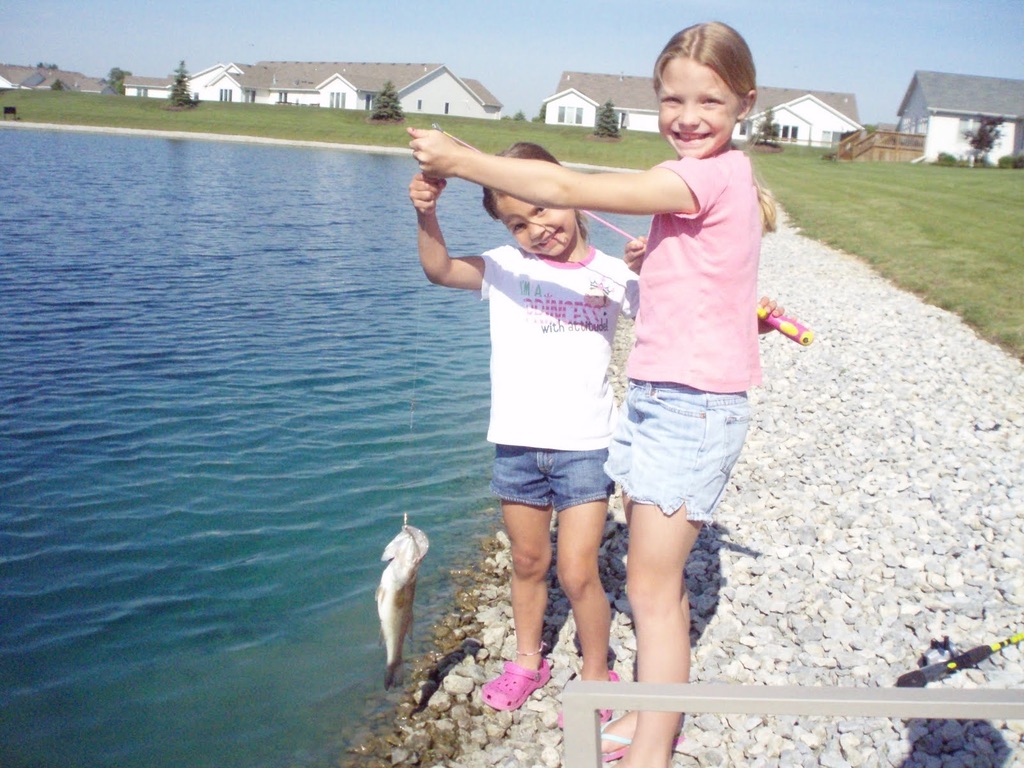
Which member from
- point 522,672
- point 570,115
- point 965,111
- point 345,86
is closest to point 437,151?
point 522,672

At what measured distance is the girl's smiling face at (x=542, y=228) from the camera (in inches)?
144

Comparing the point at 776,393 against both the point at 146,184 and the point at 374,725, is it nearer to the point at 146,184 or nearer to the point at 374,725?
the point at 374,725

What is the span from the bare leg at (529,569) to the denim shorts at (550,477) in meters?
0.07

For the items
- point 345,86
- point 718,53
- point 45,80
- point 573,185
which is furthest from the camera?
point 45,80

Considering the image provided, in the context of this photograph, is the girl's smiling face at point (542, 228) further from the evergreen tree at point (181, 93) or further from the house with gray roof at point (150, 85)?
the house with gray roof at point (150, 85)

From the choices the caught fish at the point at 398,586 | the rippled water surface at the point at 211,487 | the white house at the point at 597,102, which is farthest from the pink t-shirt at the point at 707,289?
the white house at the point at 597,102

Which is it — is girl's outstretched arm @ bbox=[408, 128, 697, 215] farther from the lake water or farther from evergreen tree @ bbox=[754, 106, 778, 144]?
the lake water

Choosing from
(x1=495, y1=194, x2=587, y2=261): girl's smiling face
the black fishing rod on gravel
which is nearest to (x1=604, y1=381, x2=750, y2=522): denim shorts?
(x1=495, y1=194, x2=587, y2=261): girl's smiling face

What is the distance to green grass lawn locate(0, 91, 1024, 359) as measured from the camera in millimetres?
14281

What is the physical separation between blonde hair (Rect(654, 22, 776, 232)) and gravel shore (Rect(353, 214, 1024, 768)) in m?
2.72

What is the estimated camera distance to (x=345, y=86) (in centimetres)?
9194

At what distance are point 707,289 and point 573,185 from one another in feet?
1.85

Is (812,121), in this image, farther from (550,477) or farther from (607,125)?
(550,477)

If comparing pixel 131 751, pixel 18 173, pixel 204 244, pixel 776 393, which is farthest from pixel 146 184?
pixel 131 751
